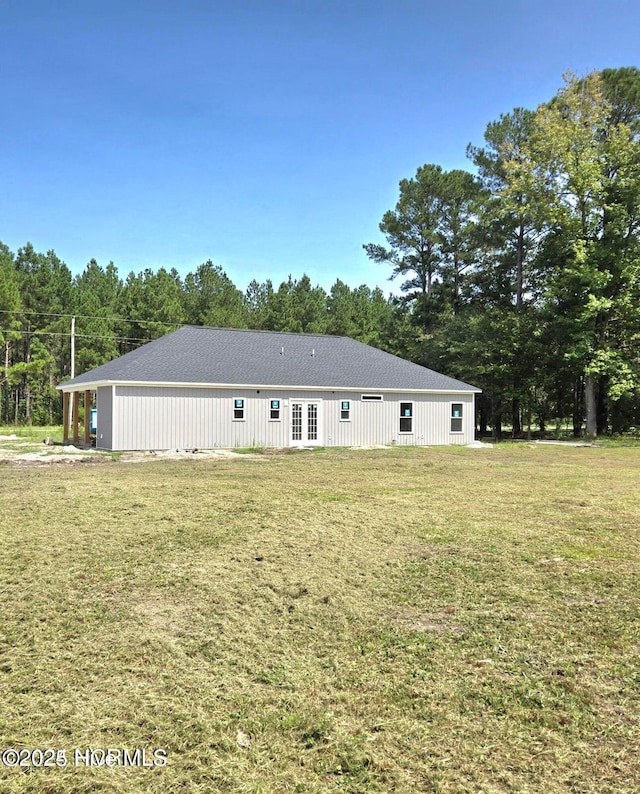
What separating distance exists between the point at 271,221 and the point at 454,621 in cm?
2512

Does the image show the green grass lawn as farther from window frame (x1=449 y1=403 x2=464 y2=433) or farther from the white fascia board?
window frame (x1=449 y1=403 x2=464 y2=433)

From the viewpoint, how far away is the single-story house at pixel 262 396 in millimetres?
18516

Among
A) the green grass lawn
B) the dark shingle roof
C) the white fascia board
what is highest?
the dark shingle roof

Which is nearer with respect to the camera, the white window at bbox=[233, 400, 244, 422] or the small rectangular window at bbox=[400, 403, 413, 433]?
the white window at bbox=[233, 400, 244, 422]

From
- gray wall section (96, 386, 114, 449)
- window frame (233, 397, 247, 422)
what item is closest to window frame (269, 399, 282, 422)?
window frame (233, 397, 247, 422)

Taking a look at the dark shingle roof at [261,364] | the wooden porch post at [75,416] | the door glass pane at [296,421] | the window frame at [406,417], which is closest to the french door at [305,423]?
the door glass pane at [296,421]

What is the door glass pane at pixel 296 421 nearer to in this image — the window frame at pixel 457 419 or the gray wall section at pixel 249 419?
the gray wall section at pixel 249 419

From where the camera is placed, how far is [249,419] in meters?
19.9

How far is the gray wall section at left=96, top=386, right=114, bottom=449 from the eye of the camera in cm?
1826

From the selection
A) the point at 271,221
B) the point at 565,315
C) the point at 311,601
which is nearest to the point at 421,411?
the point at 565,315

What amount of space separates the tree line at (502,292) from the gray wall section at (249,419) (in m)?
7.66

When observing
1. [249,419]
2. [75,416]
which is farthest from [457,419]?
[75,416]

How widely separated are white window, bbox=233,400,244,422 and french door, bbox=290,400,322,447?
1973 mm

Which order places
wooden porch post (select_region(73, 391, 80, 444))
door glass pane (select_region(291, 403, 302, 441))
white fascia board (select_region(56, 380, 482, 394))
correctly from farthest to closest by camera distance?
wooden porch post (select_region(73, 391, 80, 444)) < door glass pane (select_region(291, 403, 302, 441)) < white fascia board (select_region(56, 380, 482, 394))
